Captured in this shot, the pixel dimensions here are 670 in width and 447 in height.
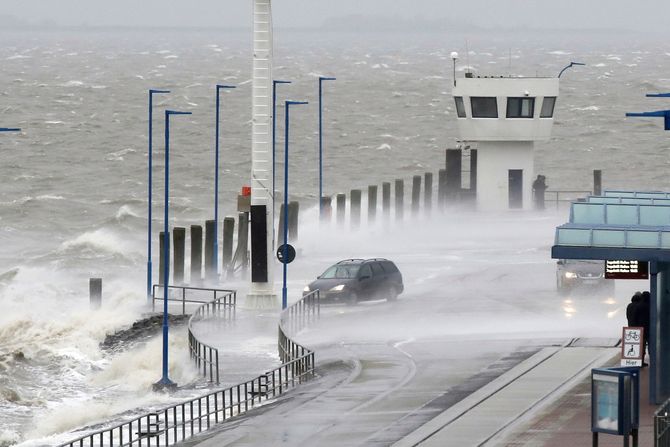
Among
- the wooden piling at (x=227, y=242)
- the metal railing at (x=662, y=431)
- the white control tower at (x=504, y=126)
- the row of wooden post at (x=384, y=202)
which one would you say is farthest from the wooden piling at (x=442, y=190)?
the metal railing at (x=662, y=431)

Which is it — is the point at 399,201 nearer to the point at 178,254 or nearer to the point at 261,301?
the point at 178,254

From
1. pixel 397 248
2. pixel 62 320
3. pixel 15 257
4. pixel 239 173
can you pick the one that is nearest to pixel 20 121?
pixel 239 173

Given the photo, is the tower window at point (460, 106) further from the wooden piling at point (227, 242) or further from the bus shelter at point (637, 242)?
the bus shelter at point (637, 242)

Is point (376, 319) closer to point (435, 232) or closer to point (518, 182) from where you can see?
point (435, 232)

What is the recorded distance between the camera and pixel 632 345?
30.2 meters

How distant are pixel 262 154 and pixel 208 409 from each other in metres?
19.7

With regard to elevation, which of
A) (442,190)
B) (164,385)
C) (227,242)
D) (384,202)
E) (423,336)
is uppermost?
(442,190)

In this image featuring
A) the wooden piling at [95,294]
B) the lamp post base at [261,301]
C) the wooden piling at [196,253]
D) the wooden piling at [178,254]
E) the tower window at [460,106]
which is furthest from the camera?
the tower window at [460,106]

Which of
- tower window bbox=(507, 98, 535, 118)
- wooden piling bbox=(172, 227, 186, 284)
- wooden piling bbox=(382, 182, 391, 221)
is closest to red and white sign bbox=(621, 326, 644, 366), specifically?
wooden piling bbox=(172, 227, 186, 284)

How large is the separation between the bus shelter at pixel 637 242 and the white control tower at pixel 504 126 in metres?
48.4

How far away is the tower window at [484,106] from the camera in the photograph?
8075cm

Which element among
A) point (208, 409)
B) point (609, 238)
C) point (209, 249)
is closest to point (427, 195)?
point (209, 249)

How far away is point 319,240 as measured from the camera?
75.1 meters

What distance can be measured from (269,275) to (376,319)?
15.7ft
